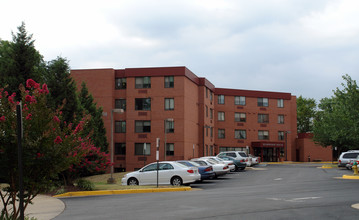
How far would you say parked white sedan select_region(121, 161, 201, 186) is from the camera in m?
23.5

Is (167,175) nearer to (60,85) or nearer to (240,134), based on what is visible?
(60,85)

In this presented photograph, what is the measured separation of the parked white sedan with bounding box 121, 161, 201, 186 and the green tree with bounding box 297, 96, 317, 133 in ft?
250

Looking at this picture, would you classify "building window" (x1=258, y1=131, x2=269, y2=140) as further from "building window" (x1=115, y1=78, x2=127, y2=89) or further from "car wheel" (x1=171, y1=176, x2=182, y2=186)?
"car wheel" (x1=171, y1=176, x2=182, y2=186)

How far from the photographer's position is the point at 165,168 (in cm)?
2409

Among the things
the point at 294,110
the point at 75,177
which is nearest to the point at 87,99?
the point at 75,177

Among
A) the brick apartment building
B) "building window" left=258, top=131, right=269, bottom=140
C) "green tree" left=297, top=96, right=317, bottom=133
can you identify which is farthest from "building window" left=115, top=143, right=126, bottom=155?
"green tree" left=297, top=96, right=317, bottom=133

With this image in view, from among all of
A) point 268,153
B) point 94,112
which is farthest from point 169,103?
point 268,153

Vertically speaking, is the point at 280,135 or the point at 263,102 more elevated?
the point at 263,102

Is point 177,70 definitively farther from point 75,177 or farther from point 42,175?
point 42,175

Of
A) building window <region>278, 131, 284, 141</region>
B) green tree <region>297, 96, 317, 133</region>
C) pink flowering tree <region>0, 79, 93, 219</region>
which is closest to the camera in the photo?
pink flowering tree <region>0, 79, 93, 219</region>

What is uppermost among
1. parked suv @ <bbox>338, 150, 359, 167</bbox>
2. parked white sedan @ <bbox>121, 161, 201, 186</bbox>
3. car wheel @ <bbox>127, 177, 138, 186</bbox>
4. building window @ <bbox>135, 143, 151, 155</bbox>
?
building window @ <bbox>135, 143, 151, 155</bbox>

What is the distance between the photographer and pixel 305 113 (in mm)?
96312

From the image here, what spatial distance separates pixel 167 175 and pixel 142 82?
25859 millimetres

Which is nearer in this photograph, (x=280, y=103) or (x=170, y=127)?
(x=170, y=127)
